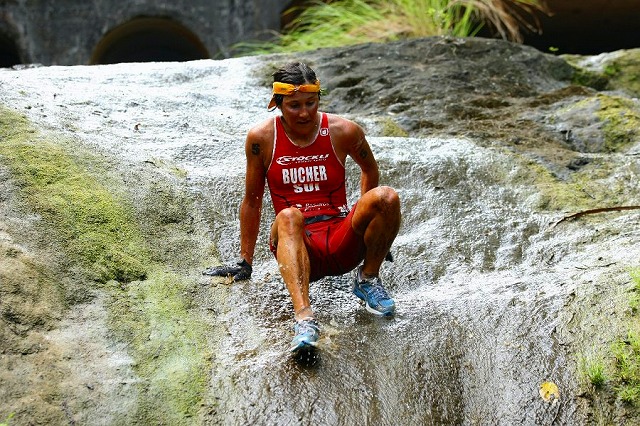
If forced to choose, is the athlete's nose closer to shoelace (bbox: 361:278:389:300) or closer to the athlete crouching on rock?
the athlete crouching on rock

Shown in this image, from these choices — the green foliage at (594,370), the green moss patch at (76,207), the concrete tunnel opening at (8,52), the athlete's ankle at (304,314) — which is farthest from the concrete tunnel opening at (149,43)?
the green foliage at (594,370)

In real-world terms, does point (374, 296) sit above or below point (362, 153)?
below

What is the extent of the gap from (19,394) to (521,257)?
2.61 meters

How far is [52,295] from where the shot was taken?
3414mm

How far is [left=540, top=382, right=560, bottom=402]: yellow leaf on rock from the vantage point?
10.4 ft

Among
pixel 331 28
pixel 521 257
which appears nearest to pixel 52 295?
pixel 521 257

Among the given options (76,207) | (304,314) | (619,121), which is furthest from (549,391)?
(619,121)

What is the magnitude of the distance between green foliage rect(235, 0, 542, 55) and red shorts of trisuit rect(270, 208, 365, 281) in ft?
16.1

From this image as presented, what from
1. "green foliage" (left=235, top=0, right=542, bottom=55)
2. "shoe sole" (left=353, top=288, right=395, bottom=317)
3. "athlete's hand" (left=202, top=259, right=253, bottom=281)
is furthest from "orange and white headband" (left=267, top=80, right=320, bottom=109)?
"green foliage" (left=235, top=0, right=542, bottom=55)

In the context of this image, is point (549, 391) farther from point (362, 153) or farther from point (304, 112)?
point (304, 112)

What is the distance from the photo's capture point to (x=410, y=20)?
27.8ft

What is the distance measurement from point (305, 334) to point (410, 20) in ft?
19.2

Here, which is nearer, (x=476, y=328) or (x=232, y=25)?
(x=476, y=328)

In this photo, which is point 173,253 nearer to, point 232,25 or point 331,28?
point 331,28
